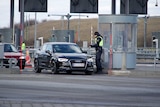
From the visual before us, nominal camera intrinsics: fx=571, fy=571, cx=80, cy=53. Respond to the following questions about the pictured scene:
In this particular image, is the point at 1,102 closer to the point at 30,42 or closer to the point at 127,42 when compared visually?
the point at 127,42

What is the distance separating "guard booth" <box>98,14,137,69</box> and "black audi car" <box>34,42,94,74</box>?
5.95 ft

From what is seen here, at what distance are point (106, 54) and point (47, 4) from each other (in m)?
19.7

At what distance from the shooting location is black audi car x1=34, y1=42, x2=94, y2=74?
79.4 ft

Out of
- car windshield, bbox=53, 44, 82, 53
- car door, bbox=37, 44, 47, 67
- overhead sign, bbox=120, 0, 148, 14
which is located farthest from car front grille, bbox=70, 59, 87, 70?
overhead sign, bbox=120, 0, 148, 14

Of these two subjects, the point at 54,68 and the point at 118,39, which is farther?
the point at 118,39

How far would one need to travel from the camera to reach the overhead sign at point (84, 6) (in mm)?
46375

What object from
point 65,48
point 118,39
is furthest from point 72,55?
point 118,39

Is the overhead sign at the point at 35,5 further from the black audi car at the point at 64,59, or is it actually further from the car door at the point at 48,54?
the car door at the point at 48,54

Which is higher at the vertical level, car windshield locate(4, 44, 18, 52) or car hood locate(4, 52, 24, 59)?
car windshield locate(4, 44, 18, 52)

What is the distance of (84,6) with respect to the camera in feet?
153

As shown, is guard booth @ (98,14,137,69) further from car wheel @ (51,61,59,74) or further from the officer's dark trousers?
car wheel @ (51,61,59,74)

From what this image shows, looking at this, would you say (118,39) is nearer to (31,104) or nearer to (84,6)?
(31,104)

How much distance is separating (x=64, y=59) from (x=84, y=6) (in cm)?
2286

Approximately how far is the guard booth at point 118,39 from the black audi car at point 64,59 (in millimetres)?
1812
